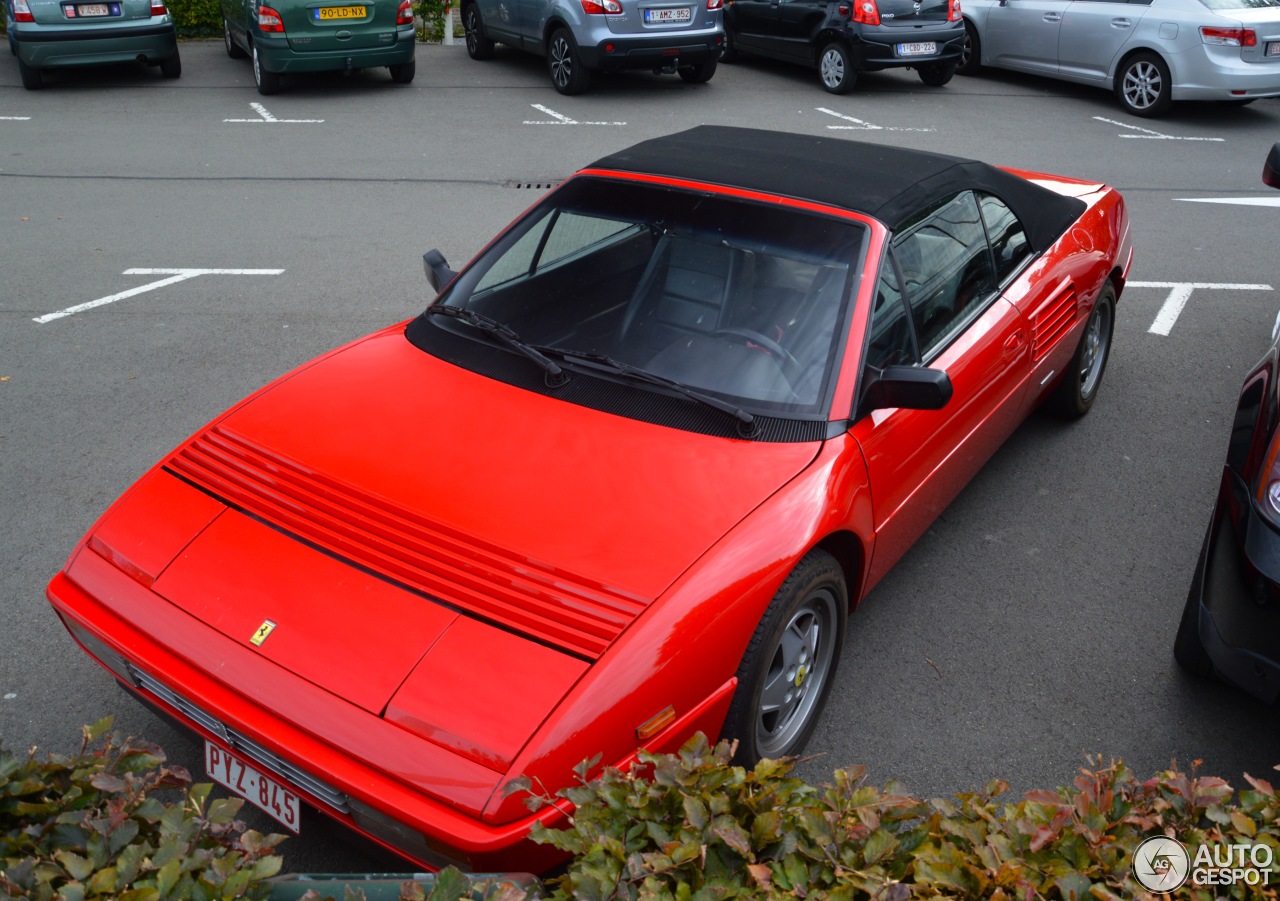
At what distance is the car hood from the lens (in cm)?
259

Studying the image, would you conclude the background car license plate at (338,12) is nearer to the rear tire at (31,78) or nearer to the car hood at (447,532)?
the rear tire at (31,78)

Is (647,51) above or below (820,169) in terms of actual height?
below

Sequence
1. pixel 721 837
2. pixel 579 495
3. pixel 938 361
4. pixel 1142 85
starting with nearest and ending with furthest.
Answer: pixel 721 837 < pixel 579 495 < pixel 938 361 < pixel 1142 85

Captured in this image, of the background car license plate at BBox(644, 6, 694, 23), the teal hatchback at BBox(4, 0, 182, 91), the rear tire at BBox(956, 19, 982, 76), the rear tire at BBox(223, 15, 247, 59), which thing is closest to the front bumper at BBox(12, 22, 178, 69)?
the teal hatchback at BBox(4, 0, 182, 91)

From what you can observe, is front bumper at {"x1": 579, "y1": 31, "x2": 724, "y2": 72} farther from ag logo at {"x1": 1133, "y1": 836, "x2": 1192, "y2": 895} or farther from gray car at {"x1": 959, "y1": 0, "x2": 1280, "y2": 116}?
ag logo at {"x1": 1133, "y1": 836, "x2": 1192, "y2": 895}

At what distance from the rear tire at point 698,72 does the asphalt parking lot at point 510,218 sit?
0.25 meters

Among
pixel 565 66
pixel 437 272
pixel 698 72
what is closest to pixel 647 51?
pixel 565 66

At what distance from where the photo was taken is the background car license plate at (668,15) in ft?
39.9

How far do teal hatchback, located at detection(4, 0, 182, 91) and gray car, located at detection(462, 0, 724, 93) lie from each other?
13.6 ft

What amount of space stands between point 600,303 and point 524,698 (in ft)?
5.41

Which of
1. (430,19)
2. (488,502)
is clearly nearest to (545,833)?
(488,502)

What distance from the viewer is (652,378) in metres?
3.43

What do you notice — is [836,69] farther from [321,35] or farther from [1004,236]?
[1004,236]

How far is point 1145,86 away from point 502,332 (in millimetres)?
11065
